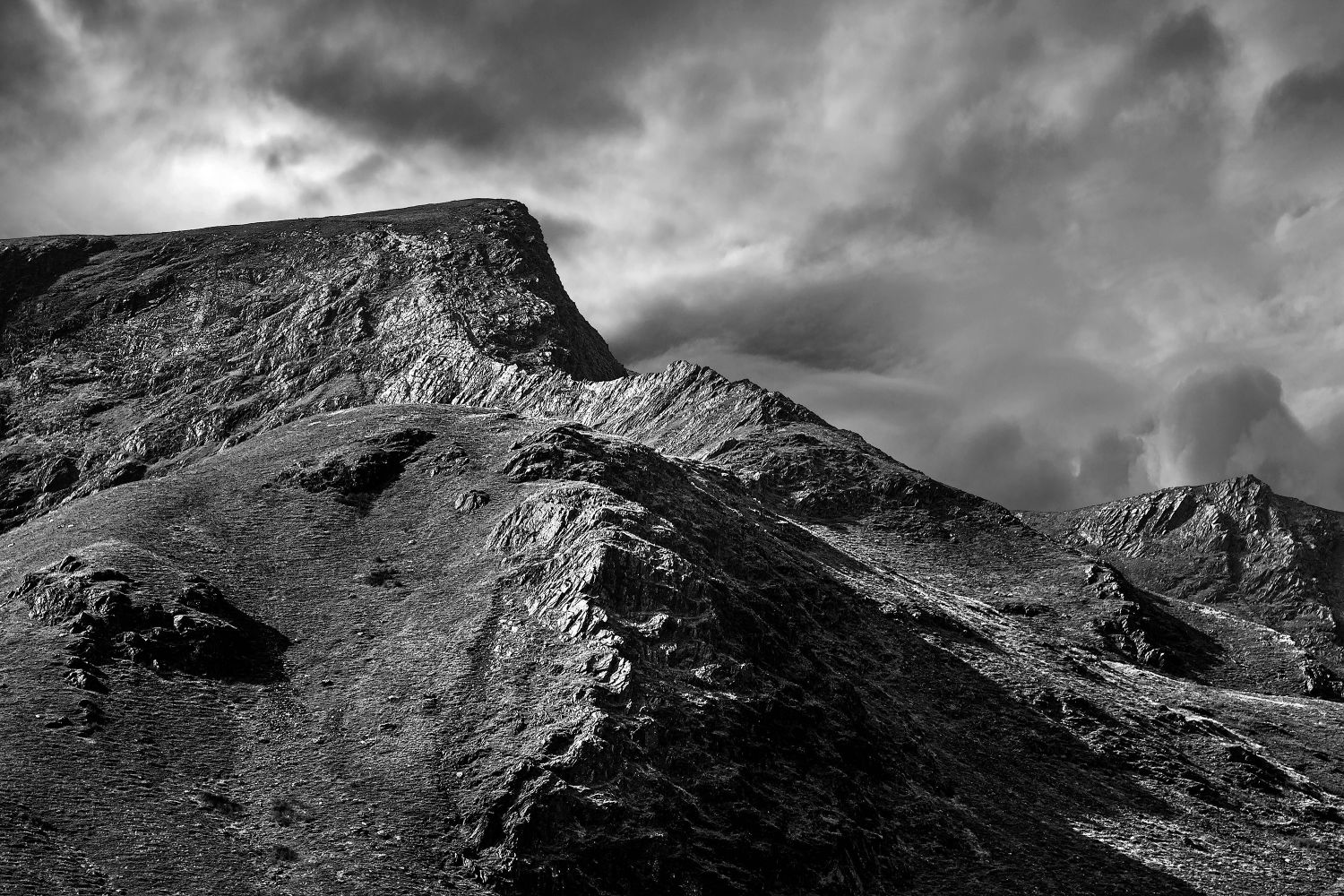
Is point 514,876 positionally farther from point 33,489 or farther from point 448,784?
point 33,489

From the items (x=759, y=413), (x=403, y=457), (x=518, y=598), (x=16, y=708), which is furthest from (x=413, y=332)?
(x=16, y=708)

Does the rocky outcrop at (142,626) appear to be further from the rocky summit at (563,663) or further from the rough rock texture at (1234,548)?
the rough rock texture at (1234,548)

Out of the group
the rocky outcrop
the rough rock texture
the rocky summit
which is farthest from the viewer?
the rough rock texture

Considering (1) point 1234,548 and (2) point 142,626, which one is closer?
(2) point 142,626

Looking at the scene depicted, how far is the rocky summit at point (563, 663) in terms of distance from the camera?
55125 millimetres

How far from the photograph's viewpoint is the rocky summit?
5512cm

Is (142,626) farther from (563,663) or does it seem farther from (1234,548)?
(1234,548)

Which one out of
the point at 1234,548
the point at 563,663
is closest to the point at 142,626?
the point at 563,663

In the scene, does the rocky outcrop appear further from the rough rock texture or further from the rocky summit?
the rough rock texture

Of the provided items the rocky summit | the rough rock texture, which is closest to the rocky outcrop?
the rocky summit

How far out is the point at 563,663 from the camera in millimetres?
65625

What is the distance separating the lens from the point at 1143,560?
170m

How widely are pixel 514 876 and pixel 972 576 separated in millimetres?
74827

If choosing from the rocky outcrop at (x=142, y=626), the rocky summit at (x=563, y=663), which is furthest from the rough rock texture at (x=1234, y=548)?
the rocky outcrop at (x=142, y=626)
